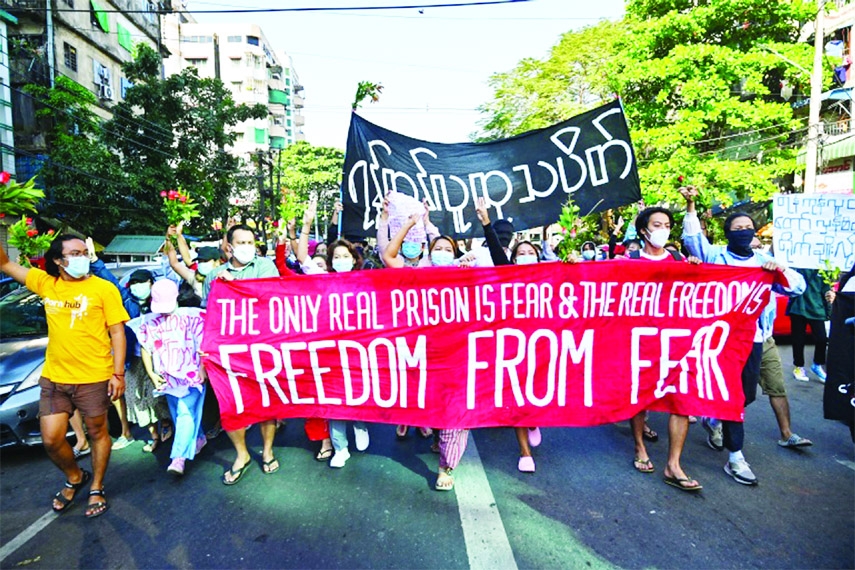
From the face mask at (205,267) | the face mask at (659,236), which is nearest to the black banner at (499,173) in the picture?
the face mask at (205,267)

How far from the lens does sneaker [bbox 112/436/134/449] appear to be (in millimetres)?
4633

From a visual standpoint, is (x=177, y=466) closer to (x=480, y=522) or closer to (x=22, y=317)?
(x=480, y=522)

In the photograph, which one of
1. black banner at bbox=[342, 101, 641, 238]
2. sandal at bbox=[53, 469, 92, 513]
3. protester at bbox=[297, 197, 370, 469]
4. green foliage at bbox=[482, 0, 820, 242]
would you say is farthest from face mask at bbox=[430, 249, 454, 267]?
green foliage at bbox=[482, 0, 820, 242]

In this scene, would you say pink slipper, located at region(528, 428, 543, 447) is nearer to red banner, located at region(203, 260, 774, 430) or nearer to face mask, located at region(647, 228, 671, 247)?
red banner, located at region(203, 260, 774, 430)

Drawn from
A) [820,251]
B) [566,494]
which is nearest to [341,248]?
[566,494]

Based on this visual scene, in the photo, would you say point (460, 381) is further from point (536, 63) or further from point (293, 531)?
point (536, 63)

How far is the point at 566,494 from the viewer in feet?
11.5

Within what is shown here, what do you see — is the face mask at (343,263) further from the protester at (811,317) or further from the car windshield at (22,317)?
the protester at (811,317)

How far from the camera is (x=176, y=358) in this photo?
3939 millimetres

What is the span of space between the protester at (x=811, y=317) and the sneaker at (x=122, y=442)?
728 centimetres

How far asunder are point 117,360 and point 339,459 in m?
1.71

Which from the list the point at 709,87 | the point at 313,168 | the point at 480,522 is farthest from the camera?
the point at 313,168

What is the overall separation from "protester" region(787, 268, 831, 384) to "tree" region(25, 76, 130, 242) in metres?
18.6

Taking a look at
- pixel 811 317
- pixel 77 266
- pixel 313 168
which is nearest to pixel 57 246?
pixel 77 266
